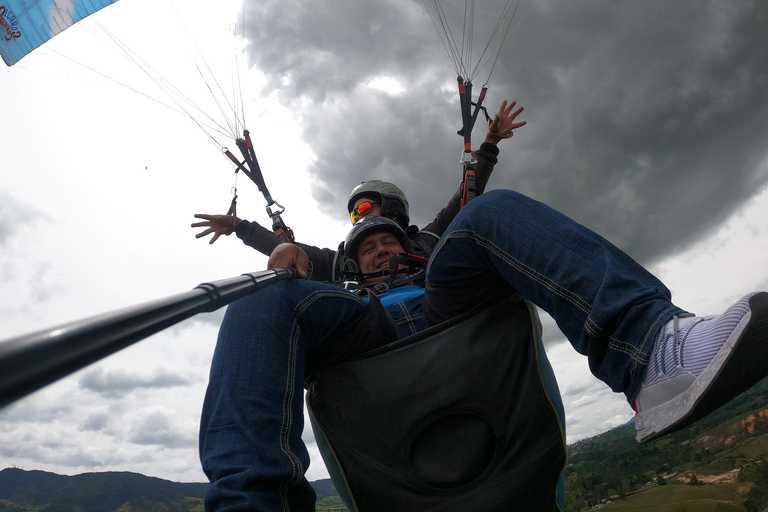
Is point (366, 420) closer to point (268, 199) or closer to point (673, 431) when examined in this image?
point (673, 431)

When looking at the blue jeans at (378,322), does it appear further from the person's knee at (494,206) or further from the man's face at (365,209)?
the man's face at (365,209)

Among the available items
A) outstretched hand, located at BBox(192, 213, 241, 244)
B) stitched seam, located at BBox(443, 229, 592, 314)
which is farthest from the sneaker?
outstretched hand, located at BBox(192, 213, 241, 244)

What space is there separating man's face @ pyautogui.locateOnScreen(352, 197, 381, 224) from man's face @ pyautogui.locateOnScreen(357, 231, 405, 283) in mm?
978

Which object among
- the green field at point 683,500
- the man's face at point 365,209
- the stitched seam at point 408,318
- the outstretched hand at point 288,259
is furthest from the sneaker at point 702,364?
the green field at point 683,500

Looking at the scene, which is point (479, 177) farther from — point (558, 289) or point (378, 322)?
point (558, 289)

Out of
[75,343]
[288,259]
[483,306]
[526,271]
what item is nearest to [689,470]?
[483,306]

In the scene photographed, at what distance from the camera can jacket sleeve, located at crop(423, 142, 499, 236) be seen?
11.5 feet

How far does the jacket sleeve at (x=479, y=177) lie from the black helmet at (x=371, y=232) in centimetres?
94

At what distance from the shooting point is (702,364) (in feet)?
2.98

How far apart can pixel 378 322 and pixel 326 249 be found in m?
2.16

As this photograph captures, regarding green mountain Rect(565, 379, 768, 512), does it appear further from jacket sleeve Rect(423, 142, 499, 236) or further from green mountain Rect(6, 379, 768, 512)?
jacket sleeve Rect(423, 142, 499, 236)

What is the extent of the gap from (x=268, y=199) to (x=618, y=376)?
3424mm

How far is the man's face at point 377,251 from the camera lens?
253 centimetres

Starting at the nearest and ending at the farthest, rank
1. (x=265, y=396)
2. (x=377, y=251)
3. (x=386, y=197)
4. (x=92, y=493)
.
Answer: (x=265, y=396) → (x=377, y=251) → (x=386, y=197) → (x=92, y=493)
